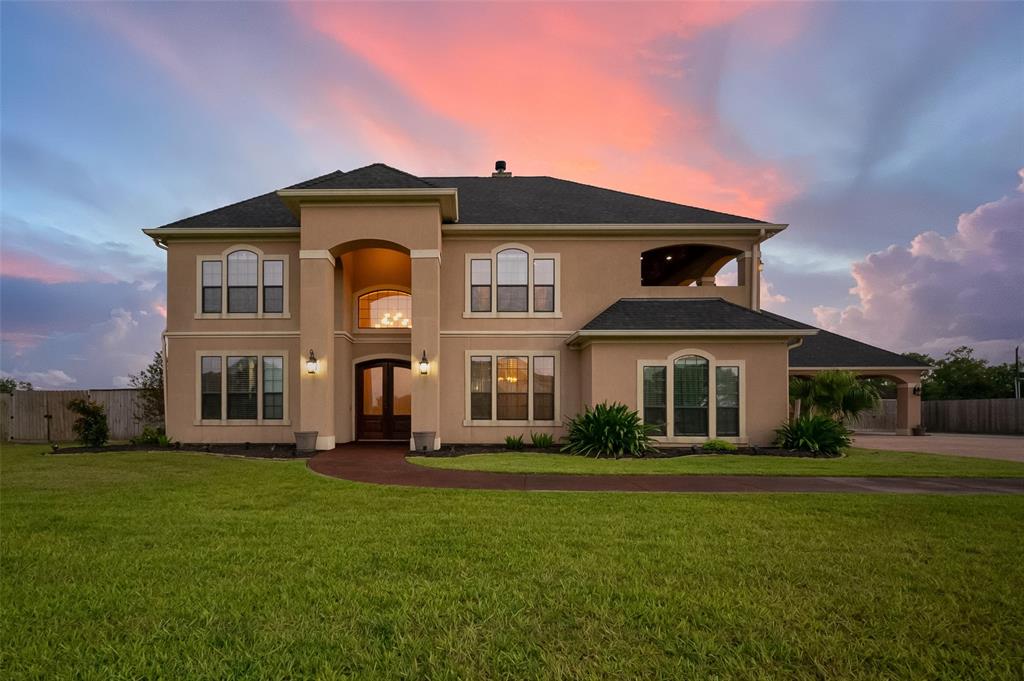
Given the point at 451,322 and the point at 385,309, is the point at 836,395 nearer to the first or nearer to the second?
the point at 451,322

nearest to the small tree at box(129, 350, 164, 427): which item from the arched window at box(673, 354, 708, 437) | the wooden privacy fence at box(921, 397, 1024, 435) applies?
the arched window at box(673, 354, 708, 437)

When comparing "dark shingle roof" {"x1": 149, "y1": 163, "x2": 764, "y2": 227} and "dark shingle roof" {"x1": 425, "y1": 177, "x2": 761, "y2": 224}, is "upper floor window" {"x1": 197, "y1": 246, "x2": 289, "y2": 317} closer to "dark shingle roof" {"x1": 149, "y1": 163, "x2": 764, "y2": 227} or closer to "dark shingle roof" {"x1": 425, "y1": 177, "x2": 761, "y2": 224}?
"dark shingle roof" {"x1": 149, "y1": 163, "x2": 764, "y2": 227}

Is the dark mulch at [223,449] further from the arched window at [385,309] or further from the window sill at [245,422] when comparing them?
the arched window at [385,309]

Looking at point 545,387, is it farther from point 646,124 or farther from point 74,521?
point 74,521

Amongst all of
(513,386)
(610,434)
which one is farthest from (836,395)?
(513,386)

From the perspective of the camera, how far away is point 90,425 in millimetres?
13125

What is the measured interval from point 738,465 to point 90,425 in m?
16.4

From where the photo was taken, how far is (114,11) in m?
11.5

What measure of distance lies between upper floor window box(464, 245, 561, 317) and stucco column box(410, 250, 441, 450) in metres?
1.59

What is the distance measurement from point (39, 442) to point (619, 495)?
19.9 metres

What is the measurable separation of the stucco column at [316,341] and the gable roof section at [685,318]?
696 centimetres

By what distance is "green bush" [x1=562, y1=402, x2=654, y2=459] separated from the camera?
12125 millimetres

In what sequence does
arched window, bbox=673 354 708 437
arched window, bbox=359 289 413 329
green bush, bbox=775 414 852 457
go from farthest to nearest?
arched window, bbox=359 289 413 329, arched window, bbox=673 354 708 437, green bush, bbox=775 414 852 457

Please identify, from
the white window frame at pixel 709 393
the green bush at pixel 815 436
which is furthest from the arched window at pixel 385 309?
the green bush at pixel 815 436
